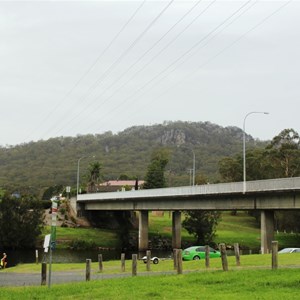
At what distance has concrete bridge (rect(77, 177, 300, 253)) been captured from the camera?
51.3 m

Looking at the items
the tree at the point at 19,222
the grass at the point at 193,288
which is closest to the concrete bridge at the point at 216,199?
the tree at the point at 19,222

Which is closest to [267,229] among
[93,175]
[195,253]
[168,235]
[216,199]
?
[216,199]

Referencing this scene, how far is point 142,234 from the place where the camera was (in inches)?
3472

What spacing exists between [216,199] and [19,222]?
35.1 metres

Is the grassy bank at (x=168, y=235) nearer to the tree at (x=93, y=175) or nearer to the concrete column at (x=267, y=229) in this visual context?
the tree at (x=93, y=175)

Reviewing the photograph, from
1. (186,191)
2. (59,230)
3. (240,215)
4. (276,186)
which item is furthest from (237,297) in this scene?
(240,215)

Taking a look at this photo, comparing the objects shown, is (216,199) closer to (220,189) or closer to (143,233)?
(220,189)

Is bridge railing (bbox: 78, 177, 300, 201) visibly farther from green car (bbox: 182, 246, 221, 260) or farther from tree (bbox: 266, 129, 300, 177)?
tree (bbox: 266, 129, 300, 177)

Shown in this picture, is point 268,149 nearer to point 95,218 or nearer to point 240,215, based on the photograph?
point 240,215

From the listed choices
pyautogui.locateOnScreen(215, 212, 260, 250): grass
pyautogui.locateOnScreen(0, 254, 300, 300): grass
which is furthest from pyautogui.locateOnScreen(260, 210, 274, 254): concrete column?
pyautogui.locateOnScreen(0, 254, 300, 300): grass

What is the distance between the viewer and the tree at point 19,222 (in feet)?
268

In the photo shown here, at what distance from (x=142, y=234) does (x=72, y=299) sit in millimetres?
71494

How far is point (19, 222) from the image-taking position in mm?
83062

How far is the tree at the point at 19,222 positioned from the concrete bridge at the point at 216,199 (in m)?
14.4
